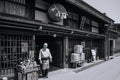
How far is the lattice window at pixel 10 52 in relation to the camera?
241 inches

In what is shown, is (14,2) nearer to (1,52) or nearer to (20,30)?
(20,30)

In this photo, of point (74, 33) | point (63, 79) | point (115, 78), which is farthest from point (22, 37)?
point (115, 78)

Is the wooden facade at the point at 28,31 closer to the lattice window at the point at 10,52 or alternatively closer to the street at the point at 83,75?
the lattice window at the point at 10,52

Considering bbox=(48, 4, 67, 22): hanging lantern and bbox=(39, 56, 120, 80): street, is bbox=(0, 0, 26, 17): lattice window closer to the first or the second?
bbox=(48, 4, 67, 22): hanging lantern

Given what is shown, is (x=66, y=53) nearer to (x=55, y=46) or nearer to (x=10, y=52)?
(x=55, y=46)

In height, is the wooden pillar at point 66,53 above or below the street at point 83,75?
above

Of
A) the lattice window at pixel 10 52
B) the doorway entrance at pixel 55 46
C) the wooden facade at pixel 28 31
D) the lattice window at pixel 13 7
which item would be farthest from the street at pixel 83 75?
→ the lattice window at pixel 13 7

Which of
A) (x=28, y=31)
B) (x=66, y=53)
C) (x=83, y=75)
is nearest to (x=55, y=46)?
(x=66, y=53)

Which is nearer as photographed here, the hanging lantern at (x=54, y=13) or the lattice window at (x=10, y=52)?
the lattice window at (x=10, y=52)

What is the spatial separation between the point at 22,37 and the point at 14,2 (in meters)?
1.74

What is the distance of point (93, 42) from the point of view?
16797 mm

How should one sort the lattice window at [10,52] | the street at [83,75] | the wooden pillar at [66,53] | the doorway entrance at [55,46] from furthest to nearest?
the wooden pillar at [66,53], the doorway entrance at [55,46], the street at [83,75], the lattice window at [10,52]

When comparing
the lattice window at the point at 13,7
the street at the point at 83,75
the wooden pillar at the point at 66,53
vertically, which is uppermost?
the lattice window at the point at 13,7

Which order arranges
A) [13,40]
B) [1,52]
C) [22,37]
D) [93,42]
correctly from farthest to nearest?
[93,42]
[22,37]
[13,40]
[1,52]
